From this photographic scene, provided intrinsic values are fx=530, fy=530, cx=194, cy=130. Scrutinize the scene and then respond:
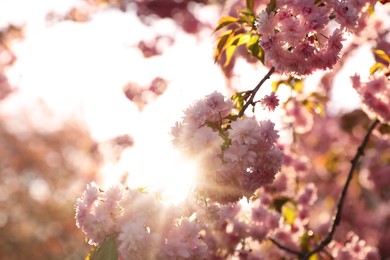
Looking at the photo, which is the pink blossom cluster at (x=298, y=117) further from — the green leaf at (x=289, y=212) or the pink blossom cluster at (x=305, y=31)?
the pink blossom cluster at (x=305, y=31)

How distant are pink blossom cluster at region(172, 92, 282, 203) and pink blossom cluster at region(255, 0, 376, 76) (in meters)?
0.30

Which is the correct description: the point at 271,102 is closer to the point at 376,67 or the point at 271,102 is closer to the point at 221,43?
the point at 221,43

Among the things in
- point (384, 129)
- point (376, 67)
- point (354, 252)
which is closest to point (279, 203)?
point (354, 252)

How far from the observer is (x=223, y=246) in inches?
125

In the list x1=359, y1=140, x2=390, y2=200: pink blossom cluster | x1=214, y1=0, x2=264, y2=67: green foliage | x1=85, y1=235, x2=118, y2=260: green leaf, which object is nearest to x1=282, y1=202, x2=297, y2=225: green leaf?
x1=214, y1=0, x2=264, y2=67: green foliage

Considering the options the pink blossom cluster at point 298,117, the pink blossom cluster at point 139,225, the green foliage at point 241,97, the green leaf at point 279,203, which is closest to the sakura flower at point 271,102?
the green foliage at point 241,97

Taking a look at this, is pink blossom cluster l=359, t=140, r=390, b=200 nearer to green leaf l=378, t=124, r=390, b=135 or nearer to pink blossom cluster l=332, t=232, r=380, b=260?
pink blossom cluster l=332, t=232, r=380, b=260

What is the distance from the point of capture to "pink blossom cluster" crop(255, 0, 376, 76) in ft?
6.34

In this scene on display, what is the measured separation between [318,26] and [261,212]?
6.45 feet

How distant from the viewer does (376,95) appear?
9.75ft

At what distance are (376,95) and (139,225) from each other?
179 centimetres

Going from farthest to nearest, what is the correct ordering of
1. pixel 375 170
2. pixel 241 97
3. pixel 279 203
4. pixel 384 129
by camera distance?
1. pixel 375 170
2. pixel 279 203
3. pixel 384 129
4. pixel 241 97

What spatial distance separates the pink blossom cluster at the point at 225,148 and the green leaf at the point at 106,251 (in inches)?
13.9

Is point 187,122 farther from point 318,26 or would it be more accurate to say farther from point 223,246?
point 223,246
